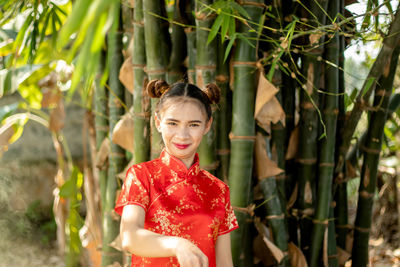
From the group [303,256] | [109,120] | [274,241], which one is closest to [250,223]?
[274,241]

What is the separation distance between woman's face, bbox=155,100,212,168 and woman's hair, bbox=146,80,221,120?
2cm

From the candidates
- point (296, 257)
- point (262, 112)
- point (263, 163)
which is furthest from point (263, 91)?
point (296, 257)

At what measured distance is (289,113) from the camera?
135 centimetres

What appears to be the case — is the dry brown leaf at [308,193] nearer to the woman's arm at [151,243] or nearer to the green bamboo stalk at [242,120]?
the green bamboo stalk at [242,120]

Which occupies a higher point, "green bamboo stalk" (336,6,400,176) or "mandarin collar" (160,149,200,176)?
"green bamboo stalk" (336,6,400,176)

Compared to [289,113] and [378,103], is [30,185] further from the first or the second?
[378,103]

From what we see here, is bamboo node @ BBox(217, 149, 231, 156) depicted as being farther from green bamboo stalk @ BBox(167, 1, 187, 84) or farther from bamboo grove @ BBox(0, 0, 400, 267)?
green bamboo stalk @ BBox(167, 1, 187, 84)

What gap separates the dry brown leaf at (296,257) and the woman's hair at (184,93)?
23.3 inches

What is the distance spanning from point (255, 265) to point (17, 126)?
2.95ft

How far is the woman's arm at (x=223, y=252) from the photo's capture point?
89 cm

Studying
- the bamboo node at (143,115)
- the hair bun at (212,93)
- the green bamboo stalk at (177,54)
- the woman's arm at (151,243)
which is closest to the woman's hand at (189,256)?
the woman's arm at (151,243)

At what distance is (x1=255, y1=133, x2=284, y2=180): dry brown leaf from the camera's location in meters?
1.17

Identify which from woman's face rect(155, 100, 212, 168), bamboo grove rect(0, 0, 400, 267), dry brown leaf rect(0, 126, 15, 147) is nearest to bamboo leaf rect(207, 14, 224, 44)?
bamboo grove rect(0, 0, 400, 267)

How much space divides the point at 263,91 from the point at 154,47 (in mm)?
305
